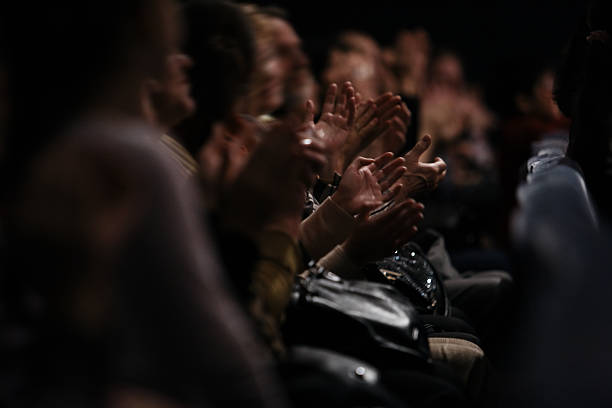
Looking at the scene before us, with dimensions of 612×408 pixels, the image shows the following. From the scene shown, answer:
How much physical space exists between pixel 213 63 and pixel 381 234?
2.00 ft

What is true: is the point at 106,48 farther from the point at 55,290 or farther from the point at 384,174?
the point at 384,174

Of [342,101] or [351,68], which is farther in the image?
[351,68]

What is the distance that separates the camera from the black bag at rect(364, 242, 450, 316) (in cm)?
214

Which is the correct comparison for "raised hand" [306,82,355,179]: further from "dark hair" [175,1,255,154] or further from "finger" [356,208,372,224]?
"dark hair" [175,1,255,154]

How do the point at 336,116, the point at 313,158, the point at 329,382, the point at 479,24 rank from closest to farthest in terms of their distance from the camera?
the point at 329,382 < the point at 313,158 < the point at 336,116 < the point at 479,24

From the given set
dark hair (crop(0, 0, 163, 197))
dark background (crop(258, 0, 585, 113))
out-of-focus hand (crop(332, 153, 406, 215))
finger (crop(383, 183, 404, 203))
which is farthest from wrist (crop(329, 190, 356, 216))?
dark background (crop(258, 0, 585, 113))

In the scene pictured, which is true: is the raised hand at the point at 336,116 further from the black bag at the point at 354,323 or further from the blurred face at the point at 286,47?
the black bag at the point at 354,323

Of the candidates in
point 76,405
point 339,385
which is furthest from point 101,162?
point 339,385

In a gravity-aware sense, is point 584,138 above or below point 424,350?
above

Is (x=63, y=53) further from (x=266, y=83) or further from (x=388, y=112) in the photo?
(x=388, y=112)

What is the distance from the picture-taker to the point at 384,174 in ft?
6.83

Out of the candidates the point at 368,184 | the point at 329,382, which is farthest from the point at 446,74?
the point at 329,382

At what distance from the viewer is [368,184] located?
2.02 meters

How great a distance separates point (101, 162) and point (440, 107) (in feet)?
17.3
